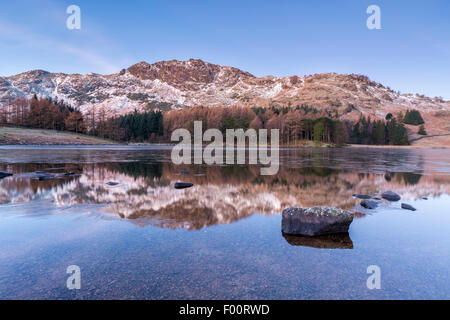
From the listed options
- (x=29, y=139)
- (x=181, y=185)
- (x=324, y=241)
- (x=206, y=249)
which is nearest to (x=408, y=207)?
(x=324, y=241)

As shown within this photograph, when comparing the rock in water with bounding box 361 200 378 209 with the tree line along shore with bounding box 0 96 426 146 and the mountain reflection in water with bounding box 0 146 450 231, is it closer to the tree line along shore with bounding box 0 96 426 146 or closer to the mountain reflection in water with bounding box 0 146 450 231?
the mountain reflection in water with bounding box 0 146 450 231

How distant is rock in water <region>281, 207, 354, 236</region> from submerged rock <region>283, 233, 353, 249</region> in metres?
0.20

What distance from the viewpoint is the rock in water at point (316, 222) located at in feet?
26.4

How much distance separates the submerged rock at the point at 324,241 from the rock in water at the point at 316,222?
20 centimetres

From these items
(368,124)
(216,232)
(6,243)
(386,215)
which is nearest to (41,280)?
(6,243)

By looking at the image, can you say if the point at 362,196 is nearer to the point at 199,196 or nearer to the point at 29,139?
the point at 199,196

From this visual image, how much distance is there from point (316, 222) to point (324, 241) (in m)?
0.64

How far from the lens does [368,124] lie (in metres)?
184

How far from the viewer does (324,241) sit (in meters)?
7.59

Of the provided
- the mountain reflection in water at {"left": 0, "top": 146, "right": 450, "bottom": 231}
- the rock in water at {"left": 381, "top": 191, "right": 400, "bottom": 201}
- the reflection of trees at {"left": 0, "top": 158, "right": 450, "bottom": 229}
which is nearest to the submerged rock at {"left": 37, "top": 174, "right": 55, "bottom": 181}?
the mountain reflection in water at {"left": 0, "top": 146, "right": 450, "bottom": 231}

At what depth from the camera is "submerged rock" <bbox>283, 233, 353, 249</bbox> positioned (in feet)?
23.7

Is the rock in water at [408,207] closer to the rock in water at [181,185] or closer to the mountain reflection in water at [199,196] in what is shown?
the mountain reflection in water at [199,196]

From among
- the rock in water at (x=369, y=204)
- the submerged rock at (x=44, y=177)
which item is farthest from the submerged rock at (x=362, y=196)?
the submerged rock at (x=44, y=177)
